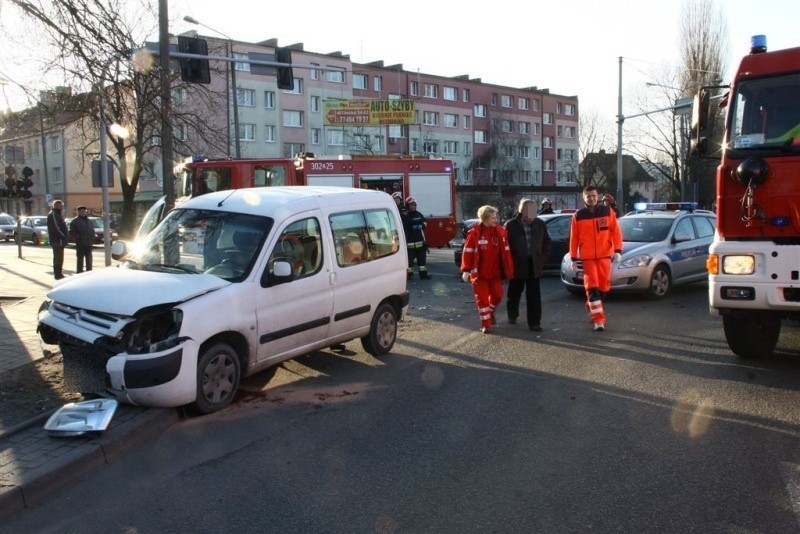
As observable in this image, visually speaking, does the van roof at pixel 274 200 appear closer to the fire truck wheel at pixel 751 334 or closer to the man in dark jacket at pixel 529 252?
the man in dark jacket at pixel 529 252

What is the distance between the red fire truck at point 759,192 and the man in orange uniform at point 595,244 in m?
2.52

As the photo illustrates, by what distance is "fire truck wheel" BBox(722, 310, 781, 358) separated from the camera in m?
7.59

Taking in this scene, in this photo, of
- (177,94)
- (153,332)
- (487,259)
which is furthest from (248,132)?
(153,332)

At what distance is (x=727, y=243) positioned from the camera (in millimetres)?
6855

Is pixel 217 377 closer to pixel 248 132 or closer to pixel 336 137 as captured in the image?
pixel 248 132

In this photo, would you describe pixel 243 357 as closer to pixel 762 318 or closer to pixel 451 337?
pixel 451 337

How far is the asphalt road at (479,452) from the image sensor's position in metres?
4.14

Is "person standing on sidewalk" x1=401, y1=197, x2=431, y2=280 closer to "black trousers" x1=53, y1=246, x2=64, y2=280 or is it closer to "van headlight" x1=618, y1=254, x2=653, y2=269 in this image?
"van headlight" x1=618, y1=254, x2=653, y2=269

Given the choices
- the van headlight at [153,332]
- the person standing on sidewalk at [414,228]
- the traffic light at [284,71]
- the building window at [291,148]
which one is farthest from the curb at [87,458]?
the building window at [291,148]

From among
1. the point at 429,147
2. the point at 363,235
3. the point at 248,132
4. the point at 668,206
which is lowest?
the point at 363,235

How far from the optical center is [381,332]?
866 cm

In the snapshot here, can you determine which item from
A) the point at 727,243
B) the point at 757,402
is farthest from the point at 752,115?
the point at 757,402

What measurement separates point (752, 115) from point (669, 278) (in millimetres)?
6405

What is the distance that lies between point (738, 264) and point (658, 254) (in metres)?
6.14
